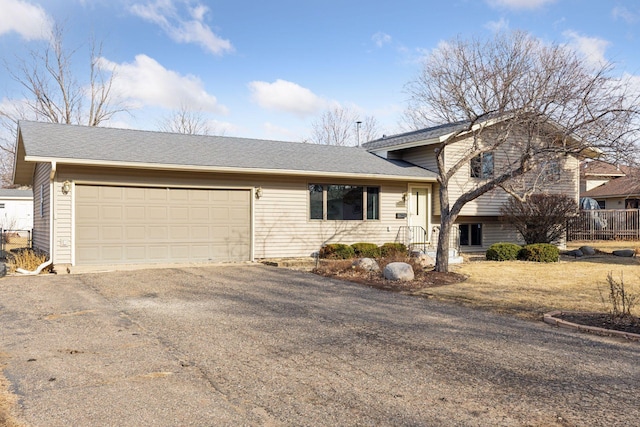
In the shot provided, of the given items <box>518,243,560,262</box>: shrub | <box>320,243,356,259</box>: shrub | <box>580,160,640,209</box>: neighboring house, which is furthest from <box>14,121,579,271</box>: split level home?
<box>580,160,640,209</box>: neighboring house

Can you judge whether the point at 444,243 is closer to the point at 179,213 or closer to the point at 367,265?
the point at 367,265

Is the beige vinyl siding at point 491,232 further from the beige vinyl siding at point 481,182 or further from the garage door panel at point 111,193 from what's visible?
the garage door panel at point 111,193

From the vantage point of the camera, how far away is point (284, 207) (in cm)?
1491

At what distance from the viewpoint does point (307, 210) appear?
15.3 metres

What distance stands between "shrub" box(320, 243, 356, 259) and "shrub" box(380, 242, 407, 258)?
90 centimetres

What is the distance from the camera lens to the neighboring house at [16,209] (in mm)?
33281

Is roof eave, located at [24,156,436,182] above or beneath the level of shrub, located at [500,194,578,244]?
above

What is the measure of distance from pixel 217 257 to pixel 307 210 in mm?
3069

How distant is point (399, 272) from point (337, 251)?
14.1ft

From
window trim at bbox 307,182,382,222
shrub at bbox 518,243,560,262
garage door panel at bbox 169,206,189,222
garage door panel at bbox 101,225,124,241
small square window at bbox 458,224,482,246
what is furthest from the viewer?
small square window at bbox 458,224,482,246

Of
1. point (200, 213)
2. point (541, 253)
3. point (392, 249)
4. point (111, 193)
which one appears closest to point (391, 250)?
point (392, 249)

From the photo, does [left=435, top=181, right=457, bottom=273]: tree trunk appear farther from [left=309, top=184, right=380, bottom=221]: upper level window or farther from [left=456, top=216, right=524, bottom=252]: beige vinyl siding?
[left=456, top=216, right=524, bottom=252]: beige vinyl siding

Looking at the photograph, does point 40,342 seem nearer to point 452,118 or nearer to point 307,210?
point 307,210

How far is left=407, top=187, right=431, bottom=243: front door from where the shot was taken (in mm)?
16861
